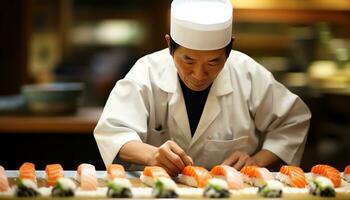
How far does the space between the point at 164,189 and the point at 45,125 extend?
256 cm

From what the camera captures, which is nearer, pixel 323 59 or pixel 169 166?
pixel 169 166

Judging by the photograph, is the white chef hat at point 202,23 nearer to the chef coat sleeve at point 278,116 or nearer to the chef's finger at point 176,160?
the chef coat sleeve at point 278,116

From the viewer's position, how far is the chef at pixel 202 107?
2688 mm

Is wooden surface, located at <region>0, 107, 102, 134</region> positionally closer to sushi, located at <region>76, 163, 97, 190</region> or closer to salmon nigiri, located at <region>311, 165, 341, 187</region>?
sushi, located at <region>76, 163, 97, 190</region>

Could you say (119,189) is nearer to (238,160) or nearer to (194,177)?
(194,177)

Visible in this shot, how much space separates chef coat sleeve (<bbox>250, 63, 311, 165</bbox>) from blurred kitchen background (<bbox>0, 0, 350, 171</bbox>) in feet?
5.76

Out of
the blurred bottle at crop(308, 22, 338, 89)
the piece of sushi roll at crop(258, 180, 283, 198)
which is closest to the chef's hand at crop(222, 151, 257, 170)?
the piece of sushi roll at crop(258, 180, 283, 198)

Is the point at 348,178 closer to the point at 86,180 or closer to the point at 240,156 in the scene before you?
the point at 240,156

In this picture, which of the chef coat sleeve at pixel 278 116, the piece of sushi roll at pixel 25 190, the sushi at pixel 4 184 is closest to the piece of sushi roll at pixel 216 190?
the piece of sushi roll at pixel 25 190

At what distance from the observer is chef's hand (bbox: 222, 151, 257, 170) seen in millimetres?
2738

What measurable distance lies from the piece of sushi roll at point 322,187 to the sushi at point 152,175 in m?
0.49

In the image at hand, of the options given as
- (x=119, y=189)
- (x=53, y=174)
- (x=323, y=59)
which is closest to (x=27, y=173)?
(x=53, y=174)

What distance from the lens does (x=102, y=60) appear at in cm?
659

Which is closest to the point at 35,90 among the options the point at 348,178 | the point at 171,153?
the point at 171,153
